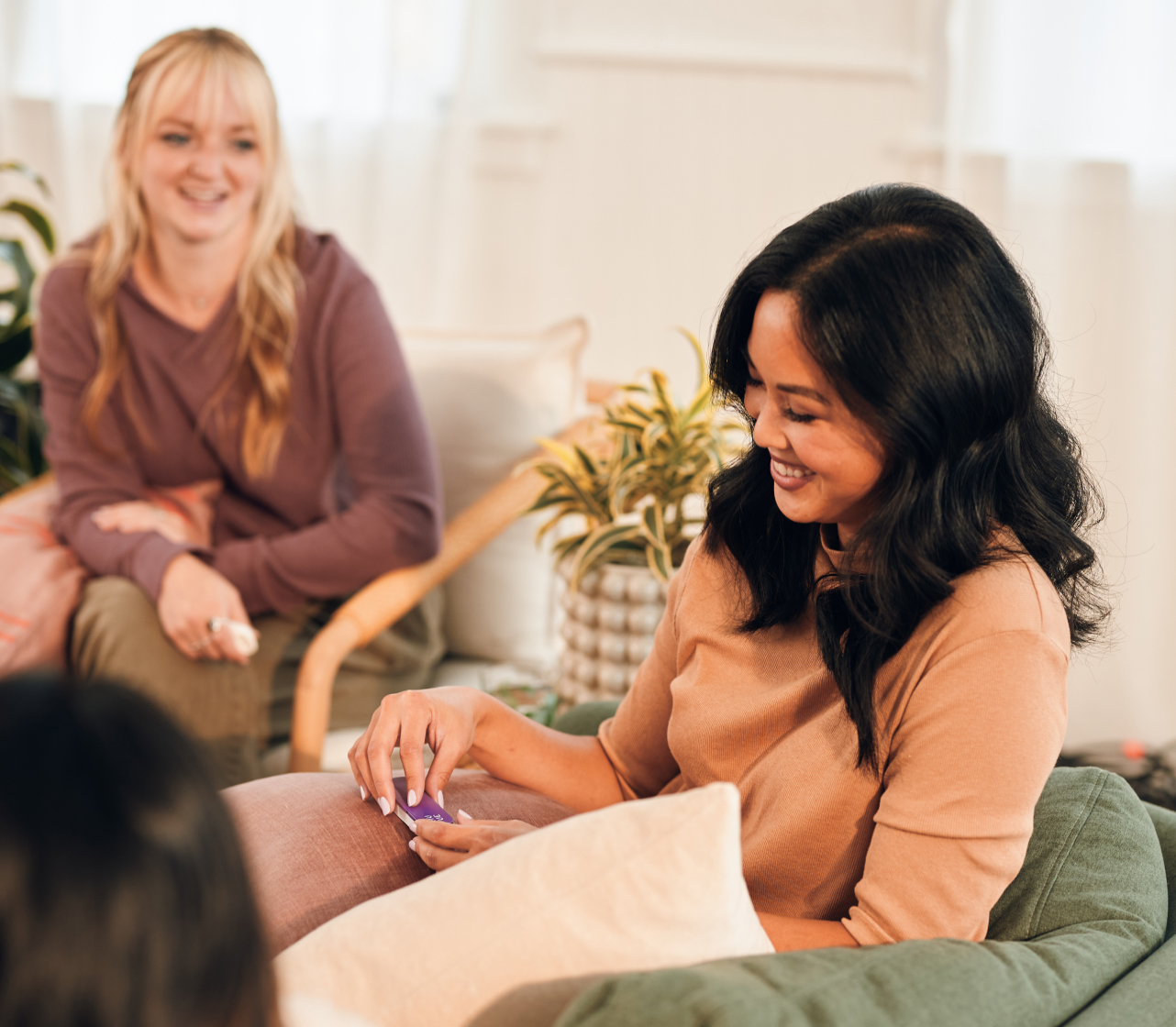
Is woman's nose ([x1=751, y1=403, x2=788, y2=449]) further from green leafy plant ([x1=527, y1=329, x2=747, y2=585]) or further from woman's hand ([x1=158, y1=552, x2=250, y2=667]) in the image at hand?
woman's hand ([x1=158, y1=552, x2=250, y2=667])

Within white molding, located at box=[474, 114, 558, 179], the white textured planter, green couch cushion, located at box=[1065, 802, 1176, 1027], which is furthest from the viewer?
white molding, located at box=[474, 114, 558, 179]

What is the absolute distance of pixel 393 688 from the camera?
5.98 feet

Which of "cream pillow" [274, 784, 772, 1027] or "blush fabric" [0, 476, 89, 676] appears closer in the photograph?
"cream pillow" [274, 784, 772, 1027]

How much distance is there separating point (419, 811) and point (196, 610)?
2.55 ft

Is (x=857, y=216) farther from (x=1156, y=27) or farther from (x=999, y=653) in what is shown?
(x=1156, y=27)

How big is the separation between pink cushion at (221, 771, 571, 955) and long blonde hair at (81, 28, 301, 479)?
36.0 inches

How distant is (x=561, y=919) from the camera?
2.10 feet

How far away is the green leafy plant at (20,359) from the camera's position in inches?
91.4

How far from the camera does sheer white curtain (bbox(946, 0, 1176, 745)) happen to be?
2.41m

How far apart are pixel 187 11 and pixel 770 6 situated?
1.39m

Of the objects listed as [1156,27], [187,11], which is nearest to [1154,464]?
[1156,27]

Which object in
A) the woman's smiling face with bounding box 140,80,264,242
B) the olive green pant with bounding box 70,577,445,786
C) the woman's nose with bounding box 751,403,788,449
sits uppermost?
the woman's smiling face with bounding box 140,80,264,242

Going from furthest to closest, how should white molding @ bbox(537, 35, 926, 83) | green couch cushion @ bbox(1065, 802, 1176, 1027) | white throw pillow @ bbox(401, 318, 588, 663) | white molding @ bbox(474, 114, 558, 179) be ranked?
1. white molding @ bbox(474, 114, 558, 179)
2. white molding @ bbox(537, 35, 926, 83)
3. white throw pillow @ bbox(401, 318, 588, 663)
4. green couch cushion @ bbox(1065, 802, 1176, 1027)

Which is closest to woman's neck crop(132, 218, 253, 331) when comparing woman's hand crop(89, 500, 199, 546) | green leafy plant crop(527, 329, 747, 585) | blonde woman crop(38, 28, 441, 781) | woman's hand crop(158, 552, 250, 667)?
blonde woman crop(38, 28, 441, 781)
